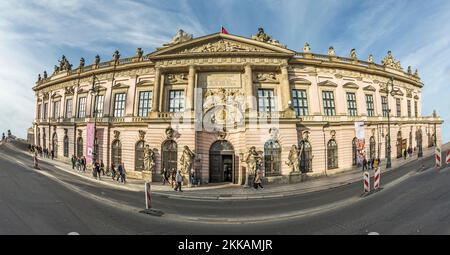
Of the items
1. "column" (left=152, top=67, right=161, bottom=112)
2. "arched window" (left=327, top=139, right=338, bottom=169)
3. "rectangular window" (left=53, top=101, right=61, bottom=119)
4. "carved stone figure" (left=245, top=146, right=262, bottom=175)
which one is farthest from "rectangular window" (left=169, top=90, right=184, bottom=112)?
"rectangular window" (left=53, top=101, right=61, bottom=119)

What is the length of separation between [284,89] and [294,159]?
7.17 m

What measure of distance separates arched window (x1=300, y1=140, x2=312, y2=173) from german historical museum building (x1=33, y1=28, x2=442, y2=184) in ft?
0.34

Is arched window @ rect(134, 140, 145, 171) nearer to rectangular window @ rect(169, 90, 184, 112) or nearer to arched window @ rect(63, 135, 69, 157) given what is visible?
rectangular window @ rect(169, 90, 184, 112)

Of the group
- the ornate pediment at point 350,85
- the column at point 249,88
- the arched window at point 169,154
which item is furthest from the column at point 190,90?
the ornate pediment at point 350,85

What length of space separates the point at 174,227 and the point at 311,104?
65.9 ft

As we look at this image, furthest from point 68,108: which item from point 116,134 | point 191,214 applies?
point 191,214

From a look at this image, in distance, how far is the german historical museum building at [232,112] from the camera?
20062 mm

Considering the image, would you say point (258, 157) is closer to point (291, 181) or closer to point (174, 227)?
point (291, 181)

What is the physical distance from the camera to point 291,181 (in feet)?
64.3

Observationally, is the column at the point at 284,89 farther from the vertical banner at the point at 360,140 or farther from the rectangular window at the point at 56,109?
the rectangular window at the point at 56,109

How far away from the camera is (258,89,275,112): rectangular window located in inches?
853

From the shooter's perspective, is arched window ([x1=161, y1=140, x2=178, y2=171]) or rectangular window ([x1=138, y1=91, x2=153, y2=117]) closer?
arched window ([x1=161, y1=140, x2=178, y2=171])

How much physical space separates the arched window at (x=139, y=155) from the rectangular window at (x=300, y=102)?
1686 centimetres
